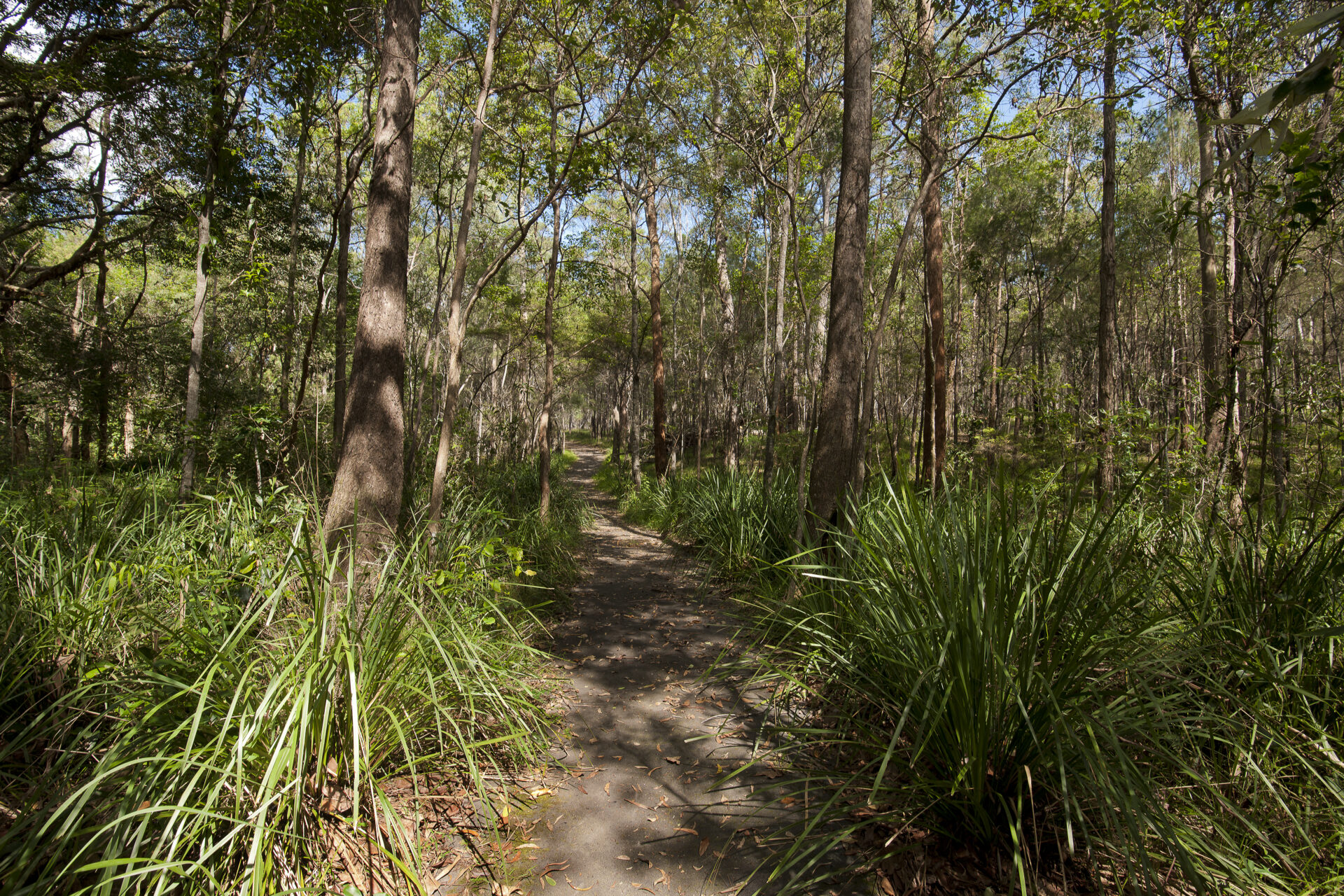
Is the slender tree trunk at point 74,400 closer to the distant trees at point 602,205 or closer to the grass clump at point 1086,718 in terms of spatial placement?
the distant trees at point 602,205

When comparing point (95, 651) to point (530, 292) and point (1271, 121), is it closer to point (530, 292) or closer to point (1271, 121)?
point (1271, 121)

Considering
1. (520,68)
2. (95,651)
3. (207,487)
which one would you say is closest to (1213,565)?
(95,651)

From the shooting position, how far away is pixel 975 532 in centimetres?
263

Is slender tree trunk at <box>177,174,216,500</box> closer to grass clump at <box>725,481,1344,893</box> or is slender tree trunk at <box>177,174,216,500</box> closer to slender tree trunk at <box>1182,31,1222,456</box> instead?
grass clump at <box>725,481,1344,893</box>

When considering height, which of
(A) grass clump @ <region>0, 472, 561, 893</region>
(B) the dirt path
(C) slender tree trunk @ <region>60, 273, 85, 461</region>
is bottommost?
(B) the dirt path

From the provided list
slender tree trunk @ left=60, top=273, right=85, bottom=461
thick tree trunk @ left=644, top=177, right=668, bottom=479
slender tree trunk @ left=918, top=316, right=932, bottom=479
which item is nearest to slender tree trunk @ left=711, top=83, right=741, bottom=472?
thick tree trunk @ left=644, top=177, right=668, bottom=479

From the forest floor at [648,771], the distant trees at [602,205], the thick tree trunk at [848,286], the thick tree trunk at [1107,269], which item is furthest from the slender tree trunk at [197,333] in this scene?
the thick tree trunk at [1107,269]

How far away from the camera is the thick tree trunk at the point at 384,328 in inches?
143

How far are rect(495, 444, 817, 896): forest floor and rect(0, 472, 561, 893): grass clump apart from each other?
16.2 inches

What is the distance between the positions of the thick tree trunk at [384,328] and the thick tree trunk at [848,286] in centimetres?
327

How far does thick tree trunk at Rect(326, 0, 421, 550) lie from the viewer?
3.64 metres

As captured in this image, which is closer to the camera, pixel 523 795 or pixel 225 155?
pixel 523 795

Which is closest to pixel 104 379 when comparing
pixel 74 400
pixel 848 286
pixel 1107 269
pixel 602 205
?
pixel 74 400

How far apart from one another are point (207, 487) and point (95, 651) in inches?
204
